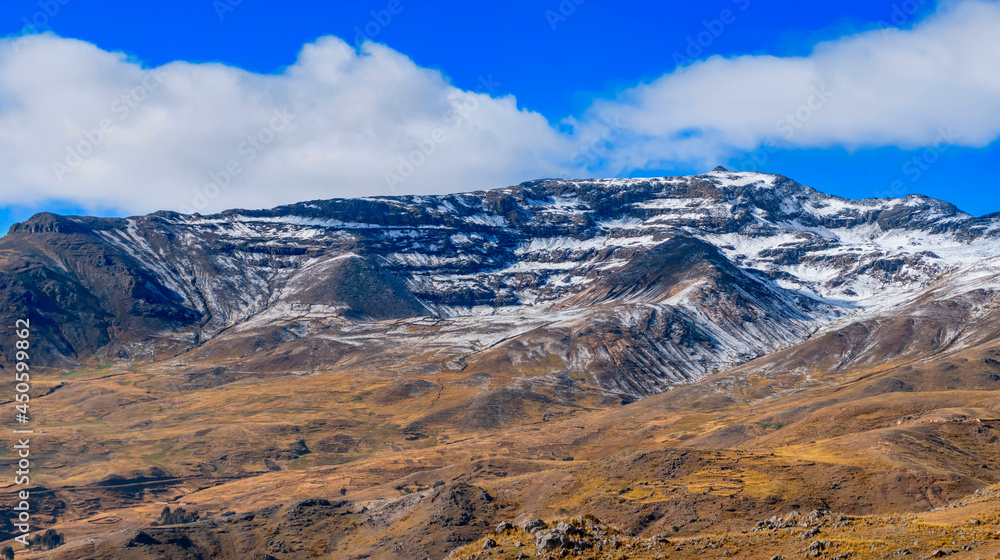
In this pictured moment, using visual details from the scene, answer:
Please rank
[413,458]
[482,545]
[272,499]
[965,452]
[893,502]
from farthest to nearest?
[413,458] < [272,499] < [965,452] < [893,502] < [482,545]

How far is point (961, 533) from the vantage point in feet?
155

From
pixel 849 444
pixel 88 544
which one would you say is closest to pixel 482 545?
pixel 88 544

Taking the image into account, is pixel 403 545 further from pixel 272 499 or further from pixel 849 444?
pixel 272 499

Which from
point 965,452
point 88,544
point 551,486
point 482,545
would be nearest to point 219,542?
point 88,544

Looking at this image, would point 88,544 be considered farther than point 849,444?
No

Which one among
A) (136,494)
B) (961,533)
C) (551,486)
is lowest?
(136,494)

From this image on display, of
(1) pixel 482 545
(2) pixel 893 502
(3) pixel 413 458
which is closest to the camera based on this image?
(1) pixel 482 545

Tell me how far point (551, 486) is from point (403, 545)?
2177 cm

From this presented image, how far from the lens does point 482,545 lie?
193ft

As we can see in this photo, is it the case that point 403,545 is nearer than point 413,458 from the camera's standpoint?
Yes

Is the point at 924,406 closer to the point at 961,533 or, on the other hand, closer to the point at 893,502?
the point at 893,502

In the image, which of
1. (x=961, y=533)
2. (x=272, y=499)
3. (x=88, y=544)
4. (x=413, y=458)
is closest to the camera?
(x=961, y=533)

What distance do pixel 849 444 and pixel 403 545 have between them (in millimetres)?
59363

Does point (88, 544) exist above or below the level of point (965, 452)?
below
